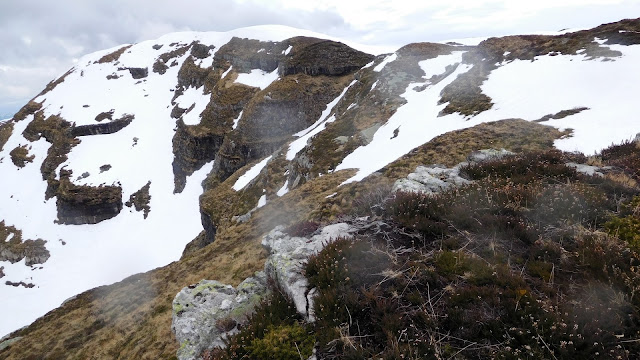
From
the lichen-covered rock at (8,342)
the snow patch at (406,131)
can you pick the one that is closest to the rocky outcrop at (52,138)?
the lichen-covered rock at (8,342)

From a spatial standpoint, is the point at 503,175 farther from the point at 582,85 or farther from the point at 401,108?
the point at 401,108

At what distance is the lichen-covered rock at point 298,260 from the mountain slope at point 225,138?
12.3 feet

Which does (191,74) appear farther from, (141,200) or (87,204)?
(87,204)

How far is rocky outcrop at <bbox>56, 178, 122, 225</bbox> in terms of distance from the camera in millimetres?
67812

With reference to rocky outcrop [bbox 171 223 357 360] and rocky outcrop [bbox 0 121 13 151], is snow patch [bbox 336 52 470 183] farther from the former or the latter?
rocky outcrop [bbox 0 121 13 151]

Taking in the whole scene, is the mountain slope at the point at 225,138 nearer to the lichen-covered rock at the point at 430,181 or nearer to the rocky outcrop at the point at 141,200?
the rocky outcrop at the point at 141,200

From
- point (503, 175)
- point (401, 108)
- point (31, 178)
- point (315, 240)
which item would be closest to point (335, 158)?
point (401, 108)

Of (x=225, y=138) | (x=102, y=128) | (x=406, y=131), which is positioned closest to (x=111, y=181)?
(x=102, y=128)

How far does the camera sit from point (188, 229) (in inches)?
2229

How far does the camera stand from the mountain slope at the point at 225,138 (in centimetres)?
1530

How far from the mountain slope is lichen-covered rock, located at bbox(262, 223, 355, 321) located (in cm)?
376

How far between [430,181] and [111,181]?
79.3m

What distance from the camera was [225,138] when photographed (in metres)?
61.2

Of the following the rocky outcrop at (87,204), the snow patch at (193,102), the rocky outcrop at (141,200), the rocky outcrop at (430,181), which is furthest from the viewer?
the snow patch at (193,102)
